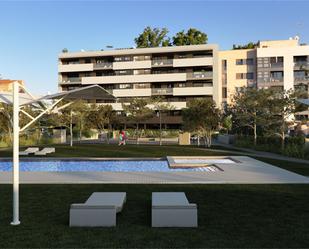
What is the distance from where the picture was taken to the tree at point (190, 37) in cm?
6712

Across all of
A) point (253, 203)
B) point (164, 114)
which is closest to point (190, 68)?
point (164, 114)

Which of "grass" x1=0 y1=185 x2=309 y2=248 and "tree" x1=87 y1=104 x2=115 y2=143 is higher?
"tree" x1=87 y1=104 x2=115 y2=143

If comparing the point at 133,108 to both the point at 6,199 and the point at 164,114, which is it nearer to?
the point at 164,114

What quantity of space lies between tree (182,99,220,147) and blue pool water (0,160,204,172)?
40.6ft

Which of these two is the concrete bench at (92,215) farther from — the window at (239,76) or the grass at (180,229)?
the window at (239,76)

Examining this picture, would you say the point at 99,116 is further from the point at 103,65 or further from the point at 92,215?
the point at 92,215

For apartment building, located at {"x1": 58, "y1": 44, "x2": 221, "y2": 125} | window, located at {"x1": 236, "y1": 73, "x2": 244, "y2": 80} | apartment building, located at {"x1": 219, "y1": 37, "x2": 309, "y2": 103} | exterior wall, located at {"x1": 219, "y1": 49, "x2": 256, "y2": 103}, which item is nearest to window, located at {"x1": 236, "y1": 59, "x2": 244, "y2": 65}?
apartment building, located at {"x1": 219, "y1": 37, "x2": 309, "y2": 103}

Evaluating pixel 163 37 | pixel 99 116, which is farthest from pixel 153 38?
pixel 99 116

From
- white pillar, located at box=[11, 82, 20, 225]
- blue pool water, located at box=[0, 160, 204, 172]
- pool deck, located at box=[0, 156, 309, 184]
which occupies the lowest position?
blue pool water, located at box=[0, 160, 204, 172]

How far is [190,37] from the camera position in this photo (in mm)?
67000

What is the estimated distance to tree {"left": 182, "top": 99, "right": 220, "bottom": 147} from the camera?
2872cm

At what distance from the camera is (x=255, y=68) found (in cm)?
6003

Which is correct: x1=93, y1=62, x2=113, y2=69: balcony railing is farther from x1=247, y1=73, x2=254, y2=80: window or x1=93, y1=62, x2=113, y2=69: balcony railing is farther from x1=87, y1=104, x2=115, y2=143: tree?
x1=247, y1=73, x2=254, y2=80: window

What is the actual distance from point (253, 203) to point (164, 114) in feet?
162
